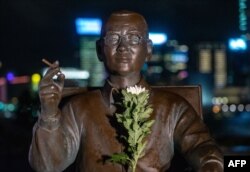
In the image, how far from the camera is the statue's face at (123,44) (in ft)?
8.60

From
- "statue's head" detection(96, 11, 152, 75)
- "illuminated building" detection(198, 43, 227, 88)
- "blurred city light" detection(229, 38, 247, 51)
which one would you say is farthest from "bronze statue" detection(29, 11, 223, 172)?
"illuminated building" detection(198, 43, 227, 88)

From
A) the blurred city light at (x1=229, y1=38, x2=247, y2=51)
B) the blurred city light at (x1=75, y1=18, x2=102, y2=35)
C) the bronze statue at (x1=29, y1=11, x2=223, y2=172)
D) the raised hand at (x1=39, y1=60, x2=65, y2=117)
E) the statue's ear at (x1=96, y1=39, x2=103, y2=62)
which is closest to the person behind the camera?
the raised hand at (x1=39, y1=60, x2=65, y2=117)

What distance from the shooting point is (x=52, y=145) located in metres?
2.48

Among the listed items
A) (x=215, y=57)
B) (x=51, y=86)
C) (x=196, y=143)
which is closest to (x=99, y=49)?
(x=51, y=86)

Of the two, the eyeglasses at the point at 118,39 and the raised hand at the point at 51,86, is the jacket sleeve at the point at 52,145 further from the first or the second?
the eyeglasses at the point at 118,39

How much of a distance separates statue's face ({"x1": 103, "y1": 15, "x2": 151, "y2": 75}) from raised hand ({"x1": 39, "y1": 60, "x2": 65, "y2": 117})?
1.21ft

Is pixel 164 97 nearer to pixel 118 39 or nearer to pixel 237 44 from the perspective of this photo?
pixel 118 39

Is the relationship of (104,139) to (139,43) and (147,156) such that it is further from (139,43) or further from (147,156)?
(139,43)

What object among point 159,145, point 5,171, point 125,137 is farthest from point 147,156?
point 5,171

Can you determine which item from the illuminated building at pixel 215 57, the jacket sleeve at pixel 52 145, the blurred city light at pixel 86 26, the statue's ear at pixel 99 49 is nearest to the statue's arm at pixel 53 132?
the jacket sleeve at pixel 52 145

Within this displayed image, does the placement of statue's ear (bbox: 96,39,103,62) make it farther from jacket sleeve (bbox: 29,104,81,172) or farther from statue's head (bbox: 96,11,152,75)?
jacket sleeve (bbox: 29,104,81,172)

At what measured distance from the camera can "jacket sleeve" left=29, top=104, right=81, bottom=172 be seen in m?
2.44

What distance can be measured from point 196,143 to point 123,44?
554 mm

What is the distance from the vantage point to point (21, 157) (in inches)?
390
